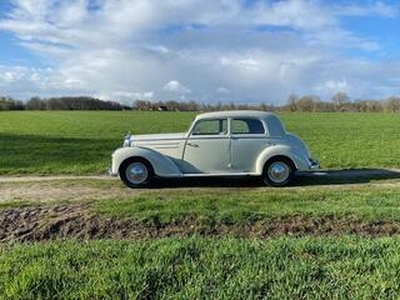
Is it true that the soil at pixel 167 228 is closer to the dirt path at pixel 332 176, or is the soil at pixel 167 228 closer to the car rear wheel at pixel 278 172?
the car rear wheel at pixel 278 172

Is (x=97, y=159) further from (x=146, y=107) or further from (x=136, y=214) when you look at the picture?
(x=146, y=107)

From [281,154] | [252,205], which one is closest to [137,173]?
[281,154]

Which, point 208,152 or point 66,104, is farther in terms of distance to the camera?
point 66,104

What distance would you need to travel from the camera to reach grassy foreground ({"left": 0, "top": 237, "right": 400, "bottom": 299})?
13.4ft

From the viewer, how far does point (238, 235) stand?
7309 millimetres

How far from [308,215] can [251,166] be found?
3493 millimetres

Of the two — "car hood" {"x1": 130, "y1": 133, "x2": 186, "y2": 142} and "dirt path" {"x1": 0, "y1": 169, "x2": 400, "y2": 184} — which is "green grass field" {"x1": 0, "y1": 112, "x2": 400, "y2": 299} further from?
"dirt path" {"x1": 0, "y1": 169, "x2": 400, "y2": 184}

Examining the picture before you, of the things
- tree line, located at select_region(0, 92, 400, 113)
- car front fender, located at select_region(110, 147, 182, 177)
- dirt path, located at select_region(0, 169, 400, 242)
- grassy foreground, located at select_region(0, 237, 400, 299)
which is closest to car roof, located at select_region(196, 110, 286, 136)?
car front fender, located at select_region(110, 147, 182, 177)

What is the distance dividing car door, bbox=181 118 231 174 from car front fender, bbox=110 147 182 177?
0.83 feet

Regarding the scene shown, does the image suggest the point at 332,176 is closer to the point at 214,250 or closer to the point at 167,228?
the point at 167,228

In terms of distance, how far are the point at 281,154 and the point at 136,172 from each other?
3.24 meters

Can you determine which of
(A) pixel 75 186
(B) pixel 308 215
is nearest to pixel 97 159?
(A) pixel 75 186

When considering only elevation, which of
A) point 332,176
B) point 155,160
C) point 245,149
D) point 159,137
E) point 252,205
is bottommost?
point 252,205

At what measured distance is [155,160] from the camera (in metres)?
11.3
